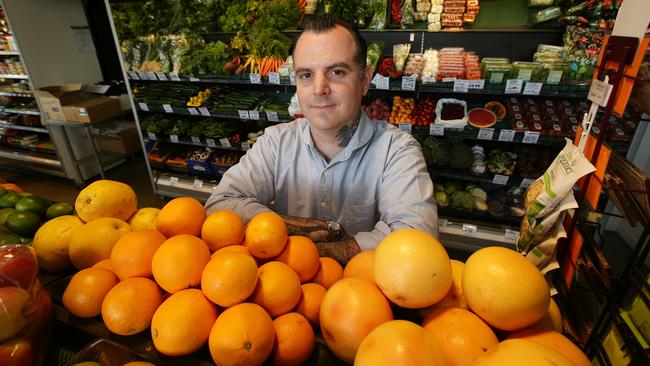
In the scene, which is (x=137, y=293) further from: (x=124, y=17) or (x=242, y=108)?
(x=124, y=17)

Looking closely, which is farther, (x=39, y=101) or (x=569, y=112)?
(x=39, y=101)

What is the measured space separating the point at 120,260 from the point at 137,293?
0.11 meters

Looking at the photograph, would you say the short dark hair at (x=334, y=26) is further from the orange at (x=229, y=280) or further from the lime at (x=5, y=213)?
the lime at (x=5, y=213)

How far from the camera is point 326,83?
1.43 m

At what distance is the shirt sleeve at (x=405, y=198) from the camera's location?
1296 millimetres

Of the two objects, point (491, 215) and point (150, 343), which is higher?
point (150, 343)

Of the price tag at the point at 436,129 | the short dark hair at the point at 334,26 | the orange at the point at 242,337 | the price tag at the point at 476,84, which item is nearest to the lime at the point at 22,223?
the orange at the point at 242,337

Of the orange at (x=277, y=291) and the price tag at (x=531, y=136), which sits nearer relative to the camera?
the orange at (x=277, y=291)

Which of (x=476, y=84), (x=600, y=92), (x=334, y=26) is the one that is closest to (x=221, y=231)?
(x=334, y=26)

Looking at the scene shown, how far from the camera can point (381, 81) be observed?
2828 millimetres

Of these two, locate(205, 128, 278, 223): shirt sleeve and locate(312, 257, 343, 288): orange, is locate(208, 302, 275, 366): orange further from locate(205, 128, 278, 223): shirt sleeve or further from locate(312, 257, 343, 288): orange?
locate(205, 128, 278, 223): shirt sleeve

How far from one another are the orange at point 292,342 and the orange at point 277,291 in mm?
31

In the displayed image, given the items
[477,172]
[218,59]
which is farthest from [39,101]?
[477,172]

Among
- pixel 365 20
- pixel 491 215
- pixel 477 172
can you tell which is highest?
pixel 365 20
